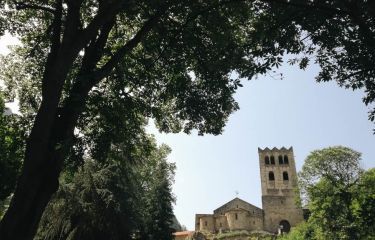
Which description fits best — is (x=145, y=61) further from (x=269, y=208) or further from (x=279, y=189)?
(x=279, y=189)

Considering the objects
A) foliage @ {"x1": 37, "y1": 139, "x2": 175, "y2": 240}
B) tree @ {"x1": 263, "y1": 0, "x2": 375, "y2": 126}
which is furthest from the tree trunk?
foliage @ {"x1": 37, "y1": 139, "x2": 175, "y2": 240}

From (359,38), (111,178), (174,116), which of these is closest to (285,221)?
(111,178)

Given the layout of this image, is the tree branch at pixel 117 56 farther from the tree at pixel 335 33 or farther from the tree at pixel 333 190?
the tree at pixel 333 190

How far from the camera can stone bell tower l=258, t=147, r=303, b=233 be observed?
63.8 meters

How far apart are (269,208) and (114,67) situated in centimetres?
5800

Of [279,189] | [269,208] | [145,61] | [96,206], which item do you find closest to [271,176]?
[279,189]

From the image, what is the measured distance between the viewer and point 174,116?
15.5 meters

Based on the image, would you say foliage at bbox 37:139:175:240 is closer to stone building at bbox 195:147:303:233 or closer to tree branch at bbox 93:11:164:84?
tree branch at bbox 93:11:164:84

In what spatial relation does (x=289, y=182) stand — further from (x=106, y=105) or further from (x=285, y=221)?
(x=106, y=105)

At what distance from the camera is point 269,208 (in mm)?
64875

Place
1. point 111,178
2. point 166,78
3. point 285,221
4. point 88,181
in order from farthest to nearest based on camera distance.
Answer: point 285,221 < point 111,178 < point 88,181 < point 166,78

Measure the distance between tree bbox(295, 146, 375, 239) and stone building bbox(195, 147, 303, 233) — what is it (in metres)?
18.1

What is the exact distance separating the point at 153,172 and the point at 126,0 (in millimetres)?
29812

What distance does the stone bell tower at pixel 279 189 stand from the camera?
63781mm
